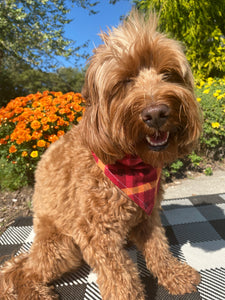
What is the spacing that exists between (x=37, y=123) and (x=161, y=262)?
2.49 meters

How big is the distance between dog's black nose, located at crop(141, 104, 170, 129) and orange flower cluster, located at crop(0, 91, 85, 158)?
7.95ft

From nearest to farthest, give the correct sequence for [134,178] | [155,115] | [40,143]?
[155,115] < [134,178] < [40,143]

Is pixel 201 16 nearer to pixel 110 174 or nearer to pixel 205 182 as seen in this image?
pixel 205 182

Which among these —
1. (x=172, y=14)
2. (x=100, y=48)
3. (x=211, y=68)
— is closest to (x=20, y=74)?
(x=172, y=14)

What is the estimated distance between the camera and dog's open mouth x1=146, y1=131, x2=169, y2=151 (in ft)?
4.67

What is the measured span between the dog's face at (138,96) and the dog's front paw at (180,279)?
103 centimetres

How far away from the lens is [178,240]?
245 cm

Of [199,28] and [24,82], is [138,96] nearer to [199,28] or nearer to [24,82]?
[199,28]

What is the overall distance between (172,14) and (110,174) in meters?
5.72

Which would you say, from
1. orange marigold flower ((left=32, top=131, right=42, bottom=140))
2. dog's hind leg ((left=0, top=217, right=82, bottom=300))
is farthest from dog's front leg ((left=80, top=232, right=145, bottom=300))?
orange marigold flower ((left=32, top=131, right=42, bottom=140))

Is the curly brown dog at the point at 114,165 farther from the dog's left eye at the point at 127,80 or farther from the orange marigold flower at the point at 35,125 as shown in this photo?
the orange marigold flower at the point at 35,125

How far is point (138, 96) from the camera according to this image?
1309 millimetres

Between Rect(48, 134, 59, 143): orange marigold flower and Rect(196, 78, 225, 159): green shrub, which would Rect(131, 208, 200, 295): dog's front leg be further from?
Rect(196, 78, 225, 159): green shrub

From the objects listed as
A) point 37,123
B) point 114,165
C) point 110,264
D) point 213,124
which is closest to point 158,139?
point 114,165
